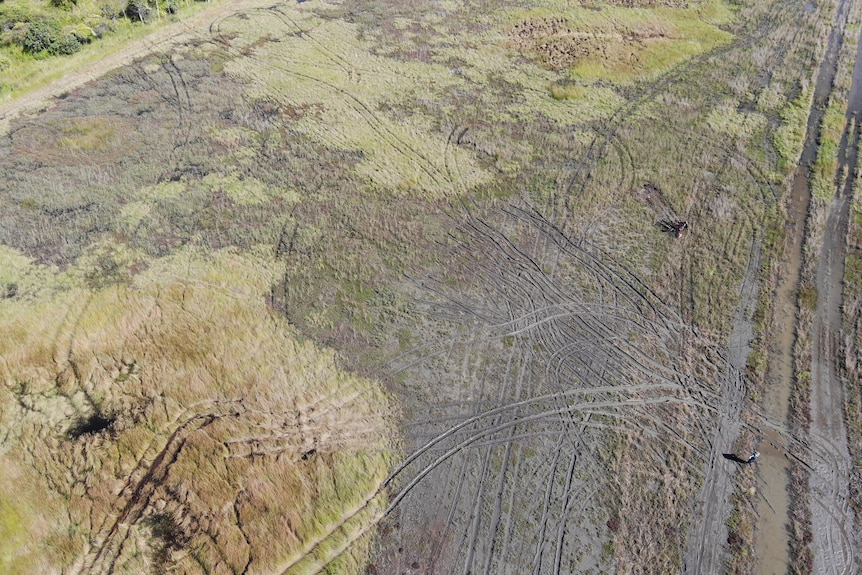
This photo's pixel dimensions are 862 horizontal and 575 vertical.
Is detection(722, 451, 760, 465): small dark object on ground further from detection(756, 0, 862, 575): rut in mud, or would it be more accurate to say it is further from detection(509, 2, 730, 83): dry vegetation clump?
detection(509, 2, 730, 83): dry vegetation clump

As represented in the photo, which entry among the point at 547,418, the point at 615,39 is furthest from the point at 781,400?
the point at 615,39

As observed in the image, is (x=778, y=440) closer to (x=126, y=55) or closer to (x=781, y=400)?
(x=781, y=400)

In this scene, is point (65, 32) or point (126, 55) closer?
point (126, 55)

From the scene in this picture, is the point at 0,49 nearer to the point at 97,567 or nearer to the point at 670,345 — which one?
the point at 97,567

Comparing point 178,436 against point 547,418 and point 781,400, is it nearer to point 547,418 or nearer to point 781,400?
point 547,418

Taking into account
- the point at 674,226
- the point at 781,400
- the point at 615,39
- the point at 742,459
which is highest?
the point at 615,39

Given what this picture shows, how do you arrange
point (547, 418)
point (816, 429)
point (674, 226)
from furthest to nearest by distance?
point (674, 226)
point (547, 418)
point (816, 429)

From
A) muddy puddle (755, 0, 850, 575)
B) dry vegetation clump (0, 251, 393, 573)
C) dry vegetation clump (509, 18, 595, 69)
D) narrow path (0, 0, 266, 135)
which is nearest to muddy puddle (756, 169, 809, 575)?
muddy puddle (755, 0, 850, 575)

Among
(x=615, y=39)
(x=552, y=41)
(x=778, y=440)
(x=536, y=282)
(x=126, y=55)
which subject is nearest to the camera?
(x=778, y=440)

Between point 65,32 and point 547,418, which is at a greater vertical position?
point 65,32

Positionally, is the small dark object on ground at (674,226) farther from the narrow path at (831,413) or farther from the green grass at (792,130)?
the green grass at (792,130)
